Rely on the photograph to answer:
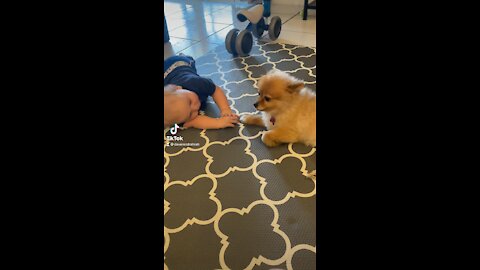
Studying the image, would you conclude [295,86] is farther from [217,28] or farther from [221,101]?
[217,28]

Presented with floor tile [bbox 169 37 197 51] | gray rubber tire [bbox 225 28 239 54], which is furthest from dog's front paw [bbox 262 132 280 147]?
gray rubber tire [bbox 225 28 239 54]

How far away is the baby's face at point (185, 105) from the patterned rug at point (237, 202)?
0.08 metres

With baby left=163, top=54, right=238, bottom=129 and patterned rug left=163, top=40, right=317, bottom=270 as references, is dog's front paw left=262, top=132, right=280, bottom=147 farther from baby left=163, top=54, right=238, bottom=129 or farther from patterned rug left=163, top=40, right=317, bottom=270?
baby left=163, top=54, right=238, bottom=129

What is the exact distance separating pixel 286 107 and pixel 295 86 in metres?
0.09

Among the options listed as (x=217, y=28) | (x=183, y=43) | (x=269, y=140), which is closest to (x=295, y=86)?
(x=269, y=140)

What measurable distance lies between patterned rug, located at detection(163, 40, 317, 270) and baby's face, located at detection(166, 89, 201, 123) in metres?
0.08

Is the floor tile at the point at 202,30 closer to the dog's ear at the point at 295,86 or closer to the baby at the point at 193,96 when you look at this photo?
the baby at the point at 193,96

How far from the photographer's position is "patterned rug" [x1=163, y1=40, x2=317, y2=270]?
81cm

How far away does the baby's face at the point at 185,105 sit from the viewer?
115 centimetres
